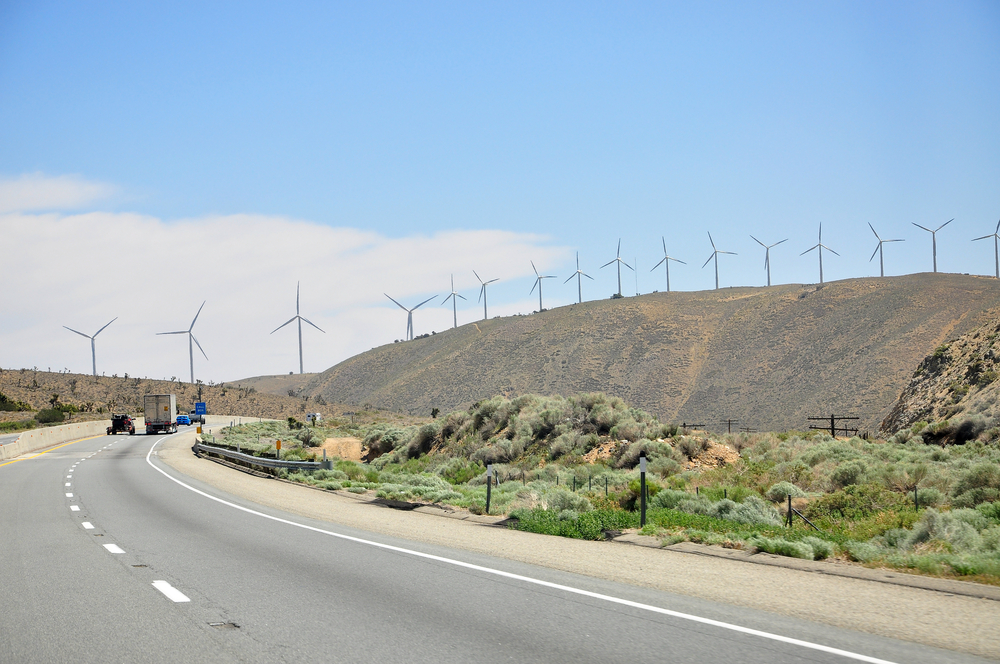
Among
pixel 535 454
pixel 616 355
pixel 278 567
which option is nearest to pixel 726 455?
pixel 535 454

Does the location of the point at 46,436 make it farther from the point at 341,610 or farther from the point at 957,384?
the point at 957,384

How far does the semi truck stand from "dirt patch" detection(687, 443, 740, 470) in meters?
51.7

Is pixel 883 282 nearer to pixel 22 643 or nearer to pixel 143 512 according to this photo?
pixel 143 512

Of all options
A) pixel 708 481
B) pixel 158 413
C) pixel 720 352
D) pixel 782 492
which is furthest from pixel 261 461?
pixel 720 352

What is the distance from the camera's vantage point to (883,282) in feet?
364

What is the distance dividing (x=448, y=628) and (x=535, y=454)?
2810 centimetres

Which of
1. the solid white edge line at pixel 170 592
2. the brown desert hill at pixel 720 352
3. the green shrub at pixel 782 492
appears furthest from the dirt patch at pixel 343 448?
the brown desert hill at pixel 720 352

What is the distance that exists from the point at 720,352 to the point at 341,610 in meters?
103

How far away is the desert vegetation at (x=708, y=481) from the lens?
483 inches

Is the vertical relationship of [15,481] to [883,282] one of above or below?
below

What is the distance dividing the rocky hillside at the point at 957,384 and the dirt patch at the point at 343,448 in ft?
110

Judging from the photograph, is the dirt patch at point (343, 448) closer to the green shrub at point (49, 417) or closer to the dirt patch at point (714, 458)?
the dirt patch at point (714, 458)

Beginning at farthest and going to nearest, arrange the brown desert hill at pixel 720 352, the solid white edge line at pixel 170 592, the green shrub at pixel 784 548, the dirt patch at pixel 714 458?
1. the brown desert hill at pixel 720 352
2. the dirt patch at pixel 714 458
3. the green shrub at pixel 784 548
4. the solid white edge line at pixel 170 592

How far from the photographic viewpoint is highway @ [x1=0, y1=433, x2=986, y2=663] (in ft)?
20.3
